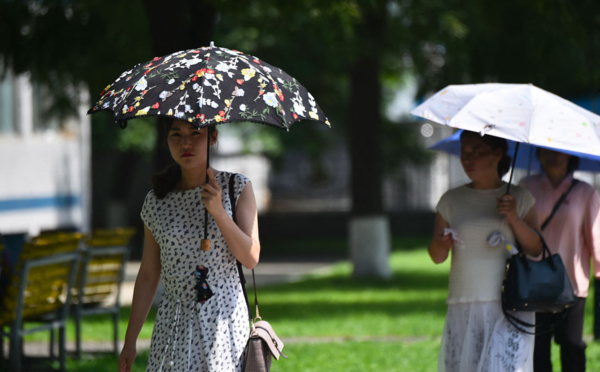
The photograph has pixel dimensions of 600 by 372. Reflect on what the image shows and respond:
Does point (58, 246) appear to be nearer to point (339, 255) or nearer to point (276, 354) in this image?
point (276, 354)

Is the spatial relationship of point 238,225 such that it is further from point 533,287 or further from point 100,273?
point 100,273

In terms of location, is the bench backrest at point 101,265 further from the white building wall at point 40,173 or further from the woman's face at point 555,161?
the white building wall at point 40,173

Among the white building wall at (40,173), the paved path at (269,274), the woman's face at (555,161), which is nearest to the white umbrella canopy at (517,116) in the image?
the woman's face at (555,161)

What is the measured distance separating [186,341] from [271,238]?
84.8ft

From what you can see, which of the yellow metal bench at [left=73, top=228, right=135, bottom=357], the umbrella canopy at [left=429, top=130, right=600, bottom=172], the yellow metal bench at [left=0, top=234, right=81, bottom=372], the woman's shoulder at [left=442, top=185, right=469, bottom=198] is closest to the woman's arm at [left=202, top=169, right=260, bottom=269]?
the woman's shoulder at [left=442, top=185, right=469, bottom=198]

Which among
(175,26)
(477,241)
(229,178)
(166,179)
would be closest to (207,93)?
(229,178)

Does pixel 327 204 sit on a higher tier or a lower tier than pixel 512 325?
lower

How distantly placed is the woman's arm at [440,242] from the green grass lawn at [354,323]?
9.73 ft

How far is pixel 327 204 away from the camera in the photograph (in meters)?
36.3

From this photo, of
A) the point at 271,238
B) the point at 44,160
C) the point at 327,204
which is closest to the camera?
the point at 44,160

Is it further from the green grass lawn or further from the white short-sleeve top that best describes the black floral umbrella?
the green grass lawn

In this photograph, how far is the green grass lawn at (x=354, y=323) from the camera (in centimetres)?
843

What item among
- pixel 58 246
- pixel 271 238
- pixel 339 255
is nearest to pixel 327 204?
pixel 271 238

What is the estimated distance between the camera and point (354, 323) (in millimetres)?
11391
